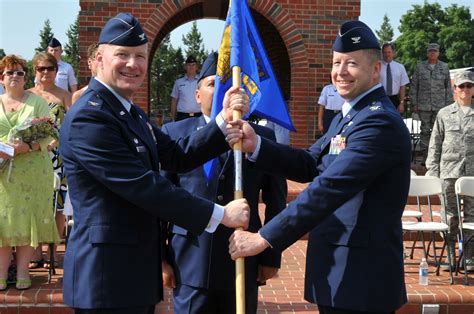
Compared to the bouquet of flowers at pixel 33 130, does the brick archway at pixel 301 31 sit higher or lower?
higher

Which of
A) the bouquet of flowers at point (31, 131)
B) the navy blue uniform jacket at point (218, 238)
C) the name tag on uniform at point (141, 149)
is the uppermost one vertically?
the name tag on uniform at point (141, 149)

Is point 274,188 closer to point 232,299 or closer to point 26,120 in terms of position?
point 232,299

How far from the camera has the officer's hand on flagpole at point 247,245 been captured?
11.4 feet

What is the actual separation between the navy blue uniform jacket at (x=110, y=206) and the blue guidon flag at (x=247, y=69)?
0.90 meters

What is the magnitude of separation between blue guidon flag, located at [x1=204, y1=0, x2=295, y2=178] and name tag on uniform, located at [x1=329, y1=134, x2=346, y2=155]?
746 millimetres

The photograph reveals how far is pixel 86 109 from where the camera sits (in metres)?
3.14

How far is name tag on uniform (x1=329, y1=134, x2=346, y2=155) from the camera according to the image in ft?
11.4

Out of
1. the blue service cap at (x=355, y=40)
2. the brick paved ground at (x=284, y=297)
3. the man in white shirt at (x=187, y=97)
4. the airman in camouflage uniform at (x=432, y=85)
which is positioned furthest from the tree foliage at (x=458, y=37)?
the blue service cap at (x=355, y=40)

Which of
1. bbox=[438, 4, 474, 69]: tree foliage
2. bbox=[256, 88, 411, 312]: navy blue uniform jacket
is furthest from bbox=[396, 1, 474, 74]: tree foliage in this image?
bbox=[256, 88, 411, 312]: navy blue uniform jacket

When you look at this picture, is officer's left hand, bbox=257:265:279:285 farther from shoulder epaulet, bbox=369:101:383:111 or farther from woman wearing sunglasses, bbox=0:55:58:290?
woman wearing sunglasses, bbox=0:55:58:290

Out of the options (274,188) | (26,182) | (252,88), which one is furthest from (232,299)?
(26,182)

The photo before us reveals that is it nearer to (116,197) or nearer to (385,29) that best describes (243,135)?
(116,197)

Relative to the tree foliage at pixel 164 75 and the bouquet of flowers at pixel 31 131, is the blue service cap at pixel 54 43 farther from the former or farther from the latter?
the tree foliage at pixel 164 75

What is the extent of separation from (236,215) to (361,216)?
2.03 feet
